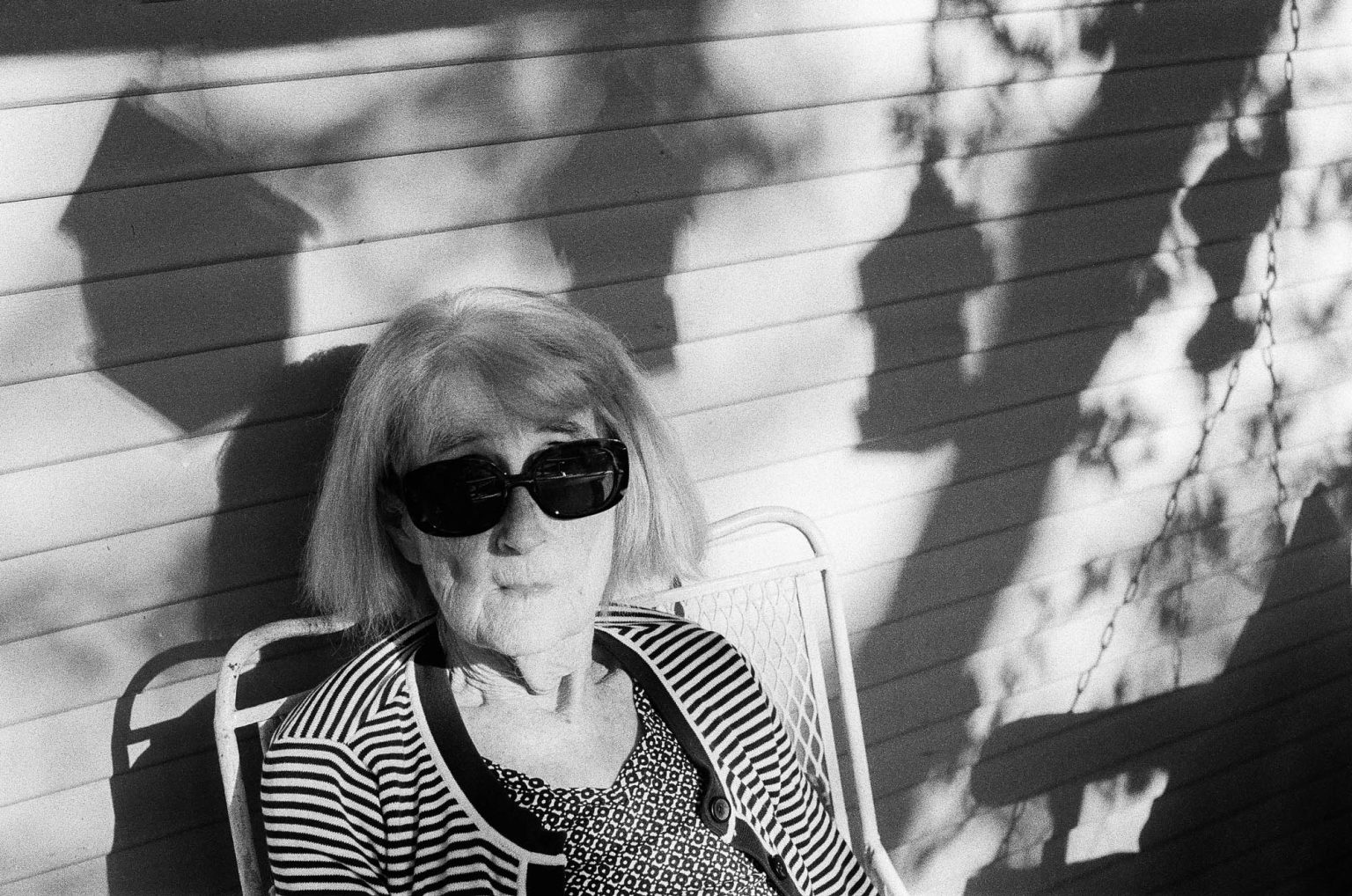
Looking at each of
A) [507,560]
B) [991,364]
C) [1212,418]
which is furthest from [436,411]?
[1212,418]

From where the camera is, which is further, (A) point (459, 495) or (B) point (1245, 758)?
(B) point (1245, 758)

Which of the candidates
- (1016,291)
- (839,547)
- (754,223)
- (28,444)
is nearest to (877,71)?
(754,223)

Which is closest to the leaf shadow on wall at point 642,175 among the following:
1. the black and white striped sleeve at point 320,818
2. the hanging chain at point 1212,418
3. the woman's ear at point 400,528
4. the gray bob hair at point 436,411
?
the gray bob hair at point 436,411

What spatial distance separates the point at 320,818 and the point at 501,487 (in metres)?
0.53

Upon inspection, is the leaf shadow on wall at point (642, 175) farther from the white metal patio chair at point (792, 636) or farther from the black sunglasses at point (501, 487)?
the black sunglasses at point (501, 487)

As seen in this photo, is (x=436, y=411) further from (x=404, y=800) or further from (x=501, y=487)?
(x=404, y=800)

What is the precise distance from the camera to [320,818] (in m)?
1.81

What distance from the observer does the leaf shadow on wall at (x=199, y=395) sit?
2.03 meters

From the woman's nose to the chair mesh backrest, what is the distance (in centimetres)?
50

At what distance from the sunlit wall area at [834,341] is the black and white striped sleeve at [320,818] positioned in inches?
17.6

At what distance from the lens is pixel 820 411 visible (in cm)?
268

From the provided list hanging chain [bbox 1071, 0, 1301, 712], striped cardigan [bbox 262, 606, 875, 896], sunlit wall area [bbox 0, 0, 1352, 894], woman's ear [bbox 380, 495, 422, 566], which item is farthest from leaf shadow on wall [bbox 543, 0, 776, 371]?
hanging chain [bbox 1071, 0, 1301, 712]

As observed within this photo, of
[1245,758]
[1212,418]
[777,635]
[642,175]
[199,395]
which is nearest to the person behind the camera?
[199,395]

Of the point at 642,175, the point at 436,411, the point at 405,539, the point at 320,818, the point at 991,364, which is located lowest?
the point at 320,818
